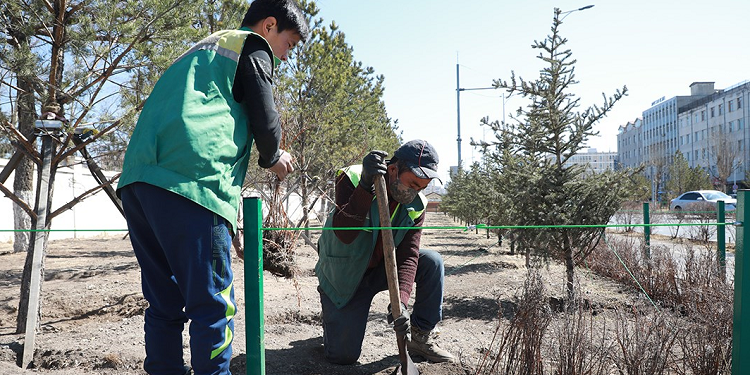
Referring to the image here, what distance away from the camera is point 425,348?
10.6 feet

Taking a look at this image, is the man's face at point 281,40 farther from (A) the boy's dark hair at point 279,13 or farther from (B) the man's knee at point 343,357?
(B) the man's knee at point 343,357

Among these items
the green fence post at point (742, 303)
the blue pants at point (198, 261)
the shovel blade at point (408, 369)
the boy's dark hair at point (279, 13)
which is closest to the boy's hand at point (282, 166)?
the blue pants at point (198, 261)

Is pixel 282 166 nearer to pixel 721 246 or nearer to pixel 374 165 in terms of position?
pixel 374 165

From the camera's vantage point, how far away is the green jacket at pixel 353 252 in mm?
3119

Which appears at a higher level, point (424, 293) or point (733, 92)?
point (733, 92)

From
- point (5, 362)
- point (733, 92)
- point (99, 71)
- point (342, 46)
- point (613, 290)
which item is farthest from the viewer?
point (733, 92)

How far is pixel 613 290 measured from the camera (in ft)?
20.1

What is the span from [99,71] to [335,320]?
2773 millimetres

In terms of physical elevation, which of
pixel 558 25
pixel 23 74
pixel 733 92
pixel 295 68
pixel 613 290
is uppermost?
pixel 733 92

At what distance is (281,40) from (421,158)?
3.56ft

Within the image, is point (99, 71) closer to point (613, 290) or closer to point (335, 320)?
point (335, 320)

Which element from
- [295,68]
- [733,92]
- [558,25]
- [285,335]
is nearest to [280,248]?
[285,335]

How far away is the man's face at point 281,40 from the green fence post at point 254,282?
1.96ft

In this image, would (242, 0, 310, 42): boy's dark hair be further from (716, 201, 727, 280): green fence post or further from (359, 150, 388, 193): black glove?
(716, 201, 727, 280): green fence post
